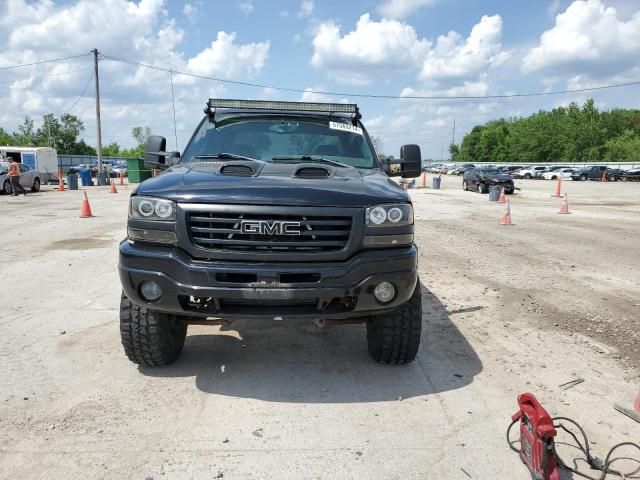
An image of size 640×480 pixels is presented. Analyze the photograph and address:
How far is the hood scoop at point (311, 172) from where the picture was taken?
3652 millimetres

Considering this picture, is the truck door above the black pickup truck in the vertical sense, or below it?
above

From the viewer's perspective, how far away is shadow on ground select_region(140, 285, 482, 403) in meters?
3.55

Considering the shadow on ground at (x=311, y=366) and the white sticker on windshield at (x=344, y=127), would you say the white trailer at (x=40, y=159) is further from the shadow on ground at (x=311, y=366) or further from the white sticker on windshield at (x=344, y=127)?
the shadow on ground at (x=311, y=366)

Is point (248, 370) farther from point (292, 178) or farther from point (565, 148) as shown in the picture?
point (565, 148)

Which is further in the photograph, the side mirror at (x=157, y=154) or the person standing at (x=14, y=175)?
the person standing at (x=14, y=175)

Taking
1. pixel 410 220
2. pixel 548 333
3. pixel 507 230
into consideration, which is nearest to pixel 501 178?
pixel 507 230

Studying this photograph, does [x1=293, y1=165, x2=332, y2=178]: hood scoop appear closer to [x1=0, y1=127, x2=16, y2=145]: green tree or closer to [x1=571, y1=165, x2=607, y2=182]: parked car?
[x1=571, y1=165, x2=607, y2=182]: parked car

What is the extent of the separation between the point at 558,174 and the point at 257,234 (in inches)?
2152

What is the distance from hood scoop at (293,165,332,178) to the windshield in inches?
18.5

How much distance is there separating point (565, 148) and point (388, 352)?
97004mm

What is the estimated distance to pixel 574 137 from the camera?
87.1 meters

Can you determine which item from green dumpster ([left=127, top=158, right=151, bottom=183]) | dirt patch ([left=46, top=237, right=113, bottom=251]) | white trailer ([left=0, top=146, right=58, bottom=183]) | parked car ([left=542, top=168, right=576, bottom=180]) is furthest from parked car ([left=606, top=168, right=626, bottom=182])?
dirt patch ([left=46, top=237, right=113, bottom=251])

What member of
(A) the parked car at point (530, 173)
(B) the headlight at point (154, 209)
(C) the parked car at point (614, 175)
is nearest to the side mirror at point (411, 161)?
(B) the headlight at point (154, 209)

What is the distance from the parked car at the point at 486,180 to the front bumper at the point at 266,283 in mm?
25426
